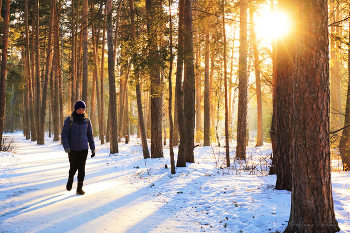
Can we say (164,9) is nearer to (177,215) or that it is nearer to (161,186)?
(161,186)

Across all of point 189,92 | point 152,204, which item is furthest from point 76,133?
point 189,92

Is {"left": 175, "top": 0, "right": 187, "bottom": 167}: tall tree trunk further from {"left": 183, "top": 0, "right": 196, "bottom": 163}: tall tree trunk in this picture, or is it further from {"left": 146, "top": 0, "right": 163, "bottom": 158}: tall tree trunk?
{"left": 146, "top": 0, "right": 163, "bottom": 158}: tall tree trunk

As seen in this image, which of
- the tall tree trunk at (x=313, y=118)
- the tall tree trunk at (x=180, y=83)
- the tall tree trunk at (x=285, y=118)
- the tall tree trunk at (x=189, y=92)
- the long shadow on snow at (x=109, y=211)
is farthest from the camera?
the tall tree trunk at (x=189, y=92)

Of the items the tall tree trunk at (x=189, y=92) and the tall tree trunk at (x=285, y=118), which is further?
the tall tree trunk at (x=189, y=92)

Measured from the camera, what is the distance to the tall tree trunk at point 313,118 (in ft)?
11.1

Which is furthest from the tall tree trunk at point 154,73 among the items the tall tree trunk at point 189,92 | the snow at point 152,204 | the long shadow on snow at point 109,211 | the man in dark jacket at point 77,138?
the long shadow on snow at point 109,211

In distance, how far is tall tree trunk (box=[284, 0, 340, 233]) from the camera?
11.1 feet

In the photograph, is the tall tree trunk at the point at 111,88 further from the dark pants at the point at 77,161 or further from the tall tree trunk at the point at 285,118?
the tall tree trunk at the point at 285,118

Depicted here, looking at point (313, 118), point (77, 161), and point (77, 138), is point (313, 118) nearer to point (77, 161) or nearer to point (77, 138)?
point (77, 138)

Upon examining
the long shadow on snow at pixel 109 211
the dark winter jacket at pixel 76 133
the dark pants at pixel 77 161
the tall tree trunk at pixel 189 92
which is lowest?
the long shadow on snow at pixel 109 211

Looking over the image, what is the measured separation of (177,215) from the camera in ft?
16.9

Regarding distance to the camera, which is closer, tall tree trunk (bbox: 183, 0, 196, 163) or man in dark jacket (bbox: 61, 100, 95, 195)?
man in dark jacket (bbox: 61, 100, 95, 195)

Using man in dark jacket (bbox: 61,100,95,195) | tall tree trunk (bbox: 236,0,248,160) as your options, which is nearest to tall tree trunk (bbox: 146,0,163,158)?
man in dark jacket (bbox: 61,100,95,195)

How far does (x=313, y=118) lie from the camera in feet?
11.1
